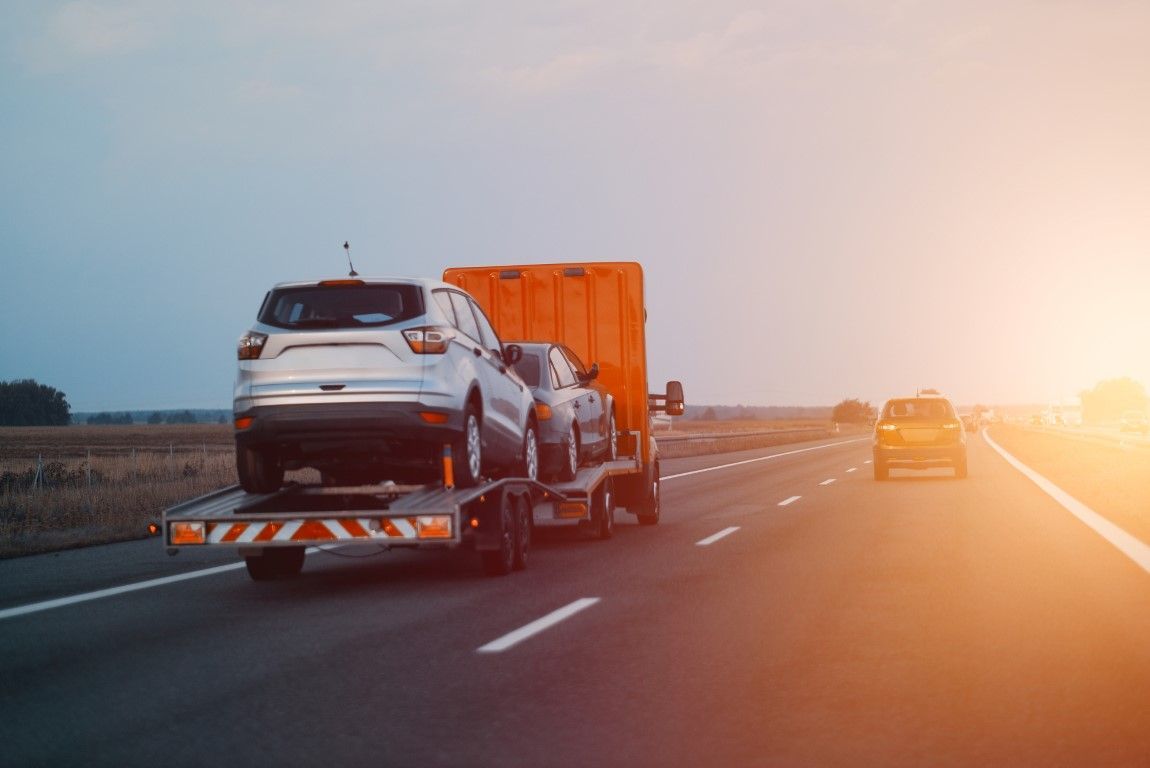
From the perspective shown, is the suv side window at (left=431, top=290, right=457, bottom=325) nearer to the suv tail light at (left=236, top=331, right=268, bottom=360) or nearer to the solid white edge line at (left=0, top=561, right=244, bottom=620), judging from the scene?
the suv tail light at (left=236, top=331, right=268, bottom=360)

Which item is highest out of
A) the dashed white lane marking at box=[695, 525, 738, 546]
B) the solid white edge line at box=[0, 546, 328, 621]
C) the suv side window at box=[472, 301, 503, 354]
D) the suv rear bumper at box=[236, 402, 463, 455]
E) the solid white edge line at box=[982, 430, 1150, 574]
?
the suv side window at box=[472, 301, 503, 354]

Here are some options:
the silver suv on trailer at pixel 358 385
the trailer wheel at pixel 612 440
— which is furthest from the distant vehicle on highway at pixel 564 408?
the silver suv on trailer at pixel 358 385

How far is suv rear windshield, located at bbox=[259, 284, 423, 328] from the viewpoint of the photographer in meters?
10.3

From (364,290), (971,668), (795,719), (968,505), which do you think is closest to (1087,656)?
(971,668)

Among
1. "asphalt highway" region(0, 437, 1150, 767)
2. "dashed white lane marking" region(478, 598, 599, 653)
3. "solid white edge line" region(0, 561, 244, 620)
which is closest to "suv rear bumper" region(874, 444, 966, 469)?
"asphalt highway" region(0, 437, 1150, 767)

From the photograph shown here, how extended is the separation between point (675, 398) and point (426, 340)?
7.63 m

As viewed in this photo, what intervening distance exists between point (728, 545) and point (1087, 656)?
688cm

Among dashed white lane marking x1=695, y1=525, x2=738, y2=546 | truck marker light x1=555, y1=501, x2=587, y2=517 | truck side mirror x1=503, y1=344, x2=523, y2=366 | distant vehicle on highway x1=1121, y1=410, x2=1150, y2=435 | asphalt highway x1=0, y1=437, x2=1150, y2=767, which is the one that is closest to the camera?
asphalt highway x1=0, y1=437, x2=1150, y2=767

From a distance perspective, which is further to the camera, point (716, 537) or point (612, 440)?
point (612, 440)

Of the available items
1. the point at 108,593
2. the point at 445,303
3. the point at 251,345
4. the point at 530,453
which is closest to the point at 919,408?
the point at 530,453

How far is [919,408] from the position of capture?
27406 millimetres

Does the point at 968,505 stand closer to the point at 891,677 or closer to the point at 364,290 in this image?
the point at 364,290

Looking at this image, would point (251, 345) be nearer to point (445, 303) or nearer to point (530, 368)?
point (445, 303)

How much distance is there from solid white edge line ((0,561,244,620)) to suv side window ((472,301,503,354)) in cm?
338
